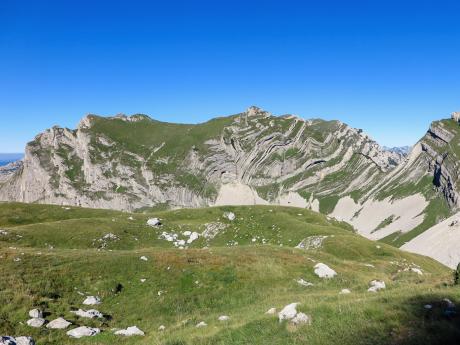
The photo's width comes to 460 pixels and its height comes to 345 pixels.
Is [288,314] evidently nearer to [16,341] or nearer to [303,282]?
[16,341]

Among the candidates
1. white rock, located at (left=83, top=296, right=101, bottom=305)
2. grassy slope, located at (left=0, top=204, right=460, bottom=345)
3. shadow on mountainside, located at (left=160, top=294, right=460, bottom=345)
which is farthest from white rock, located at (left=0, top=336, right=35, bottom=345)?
shadow on mountainside, located at (left=160, top=294, right=460, bottom=345)

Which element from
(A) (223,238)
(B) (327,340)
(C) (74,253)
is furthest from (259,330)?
(A) (223,238)

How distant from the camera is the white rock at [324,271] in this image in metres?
38.9

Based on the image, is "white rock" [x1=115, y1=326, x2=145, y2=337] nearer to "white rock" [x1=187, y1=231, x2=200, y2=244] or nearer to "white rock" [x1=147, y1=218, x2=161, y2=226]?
"white rock" [x1=187, y1=231, x2=200, y2=244]

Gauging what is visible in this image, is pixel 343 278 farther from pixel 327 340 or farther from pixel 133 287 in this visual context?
pixel 327 340

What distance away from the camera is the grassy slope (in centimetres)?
1695

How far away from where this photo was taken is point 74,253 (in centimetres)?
3900

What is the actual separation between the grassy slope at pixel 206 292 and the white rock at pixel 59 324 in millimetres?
717

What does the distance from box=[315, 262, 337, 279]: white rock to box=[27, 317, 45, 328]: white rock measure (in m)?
→ 26.0

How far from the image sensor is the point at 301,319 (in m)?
18.0

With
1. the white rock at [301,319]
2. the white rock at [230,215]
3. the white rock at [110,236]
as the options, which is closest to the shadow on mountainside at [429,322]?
the white rock at [301,319]

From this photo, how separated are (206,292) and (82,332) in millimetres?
11940

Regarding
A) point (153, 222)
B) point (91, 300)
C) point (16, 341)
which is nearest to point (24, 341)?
point (16, 341)

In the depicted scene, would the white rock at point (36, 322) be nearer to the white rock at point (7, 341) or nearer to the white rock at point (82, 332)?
the white rock at point (82, 332)
